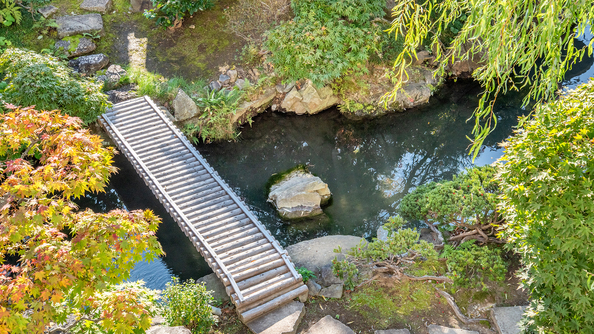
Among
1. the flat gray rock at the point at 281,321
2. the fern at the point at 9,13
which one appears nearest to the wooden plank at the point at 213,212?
the flat gray rock at the point at 281,321

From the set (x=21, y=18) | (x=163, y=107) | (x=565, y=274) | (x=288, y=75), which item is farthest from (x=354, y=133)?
(x=21, y=18)

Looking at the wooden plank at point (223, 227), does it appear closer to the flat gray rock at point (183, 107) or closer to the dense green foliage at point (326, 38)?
the flat gray rock at point (183, 107)

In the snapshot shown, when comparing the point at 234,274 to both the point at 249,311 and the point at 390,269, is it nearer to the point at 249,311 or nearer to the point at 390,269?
the point at 249,311

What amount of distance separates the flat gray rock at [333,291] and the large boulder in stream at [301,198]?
300 centimetres

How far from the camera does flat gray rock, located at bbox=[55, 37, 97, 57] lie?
13.2m

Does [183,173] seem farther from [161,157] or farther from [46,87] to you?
[46,87]

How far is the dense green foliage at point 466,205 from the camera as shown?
24.5 ft

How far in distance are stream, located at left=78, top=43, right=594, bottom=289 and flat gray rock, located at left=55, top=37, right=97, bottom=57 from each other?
4180mm

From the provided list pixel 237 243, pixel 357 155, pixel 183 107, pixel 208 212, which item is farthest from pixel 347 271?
pixel 183 107

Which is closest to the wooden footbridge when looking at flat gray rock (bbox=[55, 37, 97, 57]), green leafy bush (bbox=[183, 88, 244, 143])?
green leafy bush (bbox=[183, 88, 244, 143])

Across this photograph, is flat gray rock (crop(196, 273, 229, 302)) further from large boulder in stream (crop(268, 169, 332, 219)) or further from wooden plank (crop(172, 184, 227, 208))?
large boulder in stream (crop(268, 169, 332, 219))

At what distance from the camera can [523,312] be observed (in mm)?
6535

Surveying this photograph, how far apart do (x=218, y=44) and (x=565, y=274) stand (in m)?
12.0

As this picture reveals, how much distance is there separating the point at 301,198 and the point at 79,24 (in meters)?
9.78
